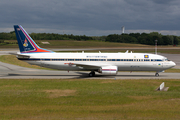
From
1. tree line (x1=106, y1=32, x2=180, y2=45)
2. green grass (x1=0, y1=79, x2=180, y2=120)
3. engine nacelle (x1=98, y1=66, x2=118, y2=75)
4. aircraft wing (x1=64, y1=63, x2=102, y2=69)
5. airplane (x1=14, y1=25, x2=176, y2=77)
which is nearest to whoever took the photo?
green grass (x1=0, y1=79, x2=180, y2=120)

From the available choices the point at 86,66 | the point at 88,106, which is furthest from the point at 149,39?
the point at 88,106

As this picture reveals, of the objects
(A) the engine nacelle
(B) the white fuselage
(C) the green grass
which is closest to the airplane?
(B) the white fuselage

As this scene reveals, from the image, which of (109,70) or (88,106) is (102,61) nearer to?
(109,70)

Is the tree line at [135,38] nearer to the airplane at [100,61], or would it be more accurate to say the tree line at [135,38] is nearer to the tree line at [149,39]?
the tree line at [149,39]

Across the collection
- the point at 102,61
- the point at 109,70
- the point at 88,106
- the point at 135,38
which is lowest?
the point at 88,106

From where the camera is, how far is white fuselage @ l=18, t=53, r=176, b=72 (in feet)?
104

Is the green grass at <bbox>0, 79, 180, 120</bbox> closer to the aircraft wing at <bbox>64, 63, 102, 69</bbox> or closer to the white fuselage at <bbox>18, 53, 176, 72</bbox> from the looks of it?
the aircraft wing at <bbox>64, 63, 102, 69</bbox>

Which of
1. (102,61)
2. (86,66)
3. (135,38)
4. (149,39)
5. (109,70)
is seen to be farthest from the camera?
(135,38)

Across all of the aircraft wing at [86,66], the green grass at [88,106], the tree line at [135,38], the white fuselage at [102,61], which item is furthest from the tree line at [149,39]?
the green grass at [88,106]

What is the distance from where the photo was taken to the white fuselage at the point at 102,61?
31.8m

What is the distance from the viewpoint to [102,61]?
31.8 m

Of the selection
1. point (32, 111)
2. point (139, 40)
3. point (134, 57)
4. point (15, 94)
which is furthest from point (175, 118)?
point (139, 40)

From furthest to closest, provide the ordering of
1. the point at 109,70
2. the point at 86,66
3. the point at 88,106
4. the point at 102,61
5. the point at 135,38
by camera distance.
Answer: the point at 135,38, the point at 102,61, the point at 86,66, the point at 109,70, the point at 88,106

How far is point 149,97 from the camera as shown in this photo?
17219mm
